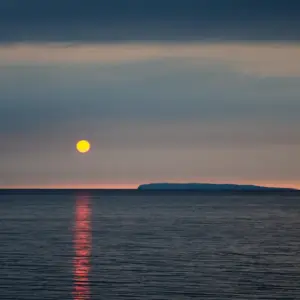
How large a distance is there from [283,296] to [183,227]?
289 feet

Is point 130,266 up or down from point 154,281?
up

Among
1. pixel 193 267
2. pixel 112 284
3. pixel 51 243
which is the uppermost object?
pixel 51 243

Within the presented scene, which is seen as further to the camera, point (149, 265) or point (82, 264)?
point (82, 264)

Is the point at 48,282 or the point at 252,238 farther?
the point at 252,238

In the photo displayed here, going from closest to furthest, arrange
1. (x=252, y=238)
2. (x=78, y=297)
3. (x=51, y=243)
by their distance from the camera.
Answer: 1. (x=78, y=297)
2. (x=51, y=243)
3. (x=252, y=238)

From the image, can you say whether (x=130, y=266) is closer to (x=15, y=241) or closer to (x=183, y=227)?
(x=15, y=241)

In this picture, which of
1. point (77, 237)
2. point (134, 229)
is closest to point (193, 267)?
point (77, 237)

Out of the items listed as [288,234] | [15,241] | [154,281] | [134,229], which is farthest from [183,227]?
[154,281]

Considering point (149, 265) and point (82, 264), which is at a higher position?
point (82, 264)

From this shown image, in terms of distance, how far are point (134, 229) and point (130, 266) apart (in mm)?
62981

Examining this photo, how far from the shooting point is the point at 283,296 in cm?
6275

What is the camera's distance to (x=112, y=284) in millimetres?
68938

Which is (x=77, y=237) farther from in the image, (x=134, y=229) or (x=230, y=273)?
(x=230, y=273)

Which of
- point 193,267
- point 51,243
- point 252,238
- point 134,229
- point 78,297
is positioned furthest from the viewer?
point 134,229
